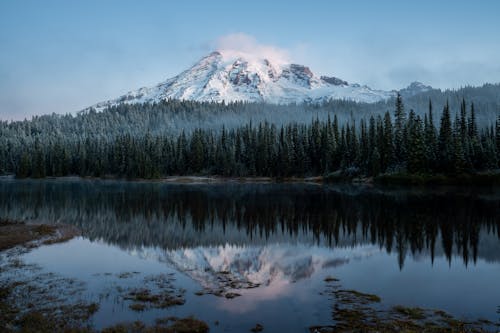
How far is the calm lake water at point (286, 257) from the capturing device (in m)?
17.0

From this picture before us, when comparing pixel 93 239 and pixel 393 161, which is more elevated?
pixel 393 161

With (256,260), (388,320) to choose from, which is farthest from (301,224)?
(388,320)

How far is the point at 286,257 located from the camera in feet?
88.2

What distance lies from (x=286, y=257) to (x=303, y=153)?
350 feet

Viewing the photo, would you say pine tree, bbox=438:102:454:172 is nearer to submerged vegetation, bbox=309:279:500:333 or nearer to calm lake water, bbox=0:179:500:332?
calm lake water, bbox=0:179:500:332

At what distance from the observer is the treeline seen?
300 feet

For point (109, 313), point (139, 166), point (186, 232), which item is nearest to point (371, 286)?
point (109, 313)

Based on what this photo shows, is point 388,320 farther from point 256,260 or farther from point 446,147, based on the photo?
point 446,147

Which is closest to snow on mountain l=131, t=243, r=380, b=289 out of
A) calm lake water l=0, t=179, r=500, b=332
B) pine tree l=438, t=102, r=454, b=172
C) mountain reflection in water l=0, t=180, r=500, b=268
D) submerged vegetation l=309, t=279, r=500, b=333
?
calm lake water l=0, t=179, r=500, b=332

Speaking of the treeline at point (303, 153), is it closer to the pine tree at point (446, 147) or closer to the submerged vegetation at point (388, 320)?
the pine tree at point (446, 147)

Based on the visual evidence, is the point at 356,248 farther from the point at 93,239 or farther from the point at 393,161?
the point at 393,161

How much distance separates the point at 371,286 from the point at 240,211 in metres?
31.3

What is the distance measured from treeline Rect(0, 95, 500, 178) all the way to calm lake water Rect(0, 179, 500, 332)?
45.5 meters

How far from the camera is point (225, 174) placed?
14650cm
